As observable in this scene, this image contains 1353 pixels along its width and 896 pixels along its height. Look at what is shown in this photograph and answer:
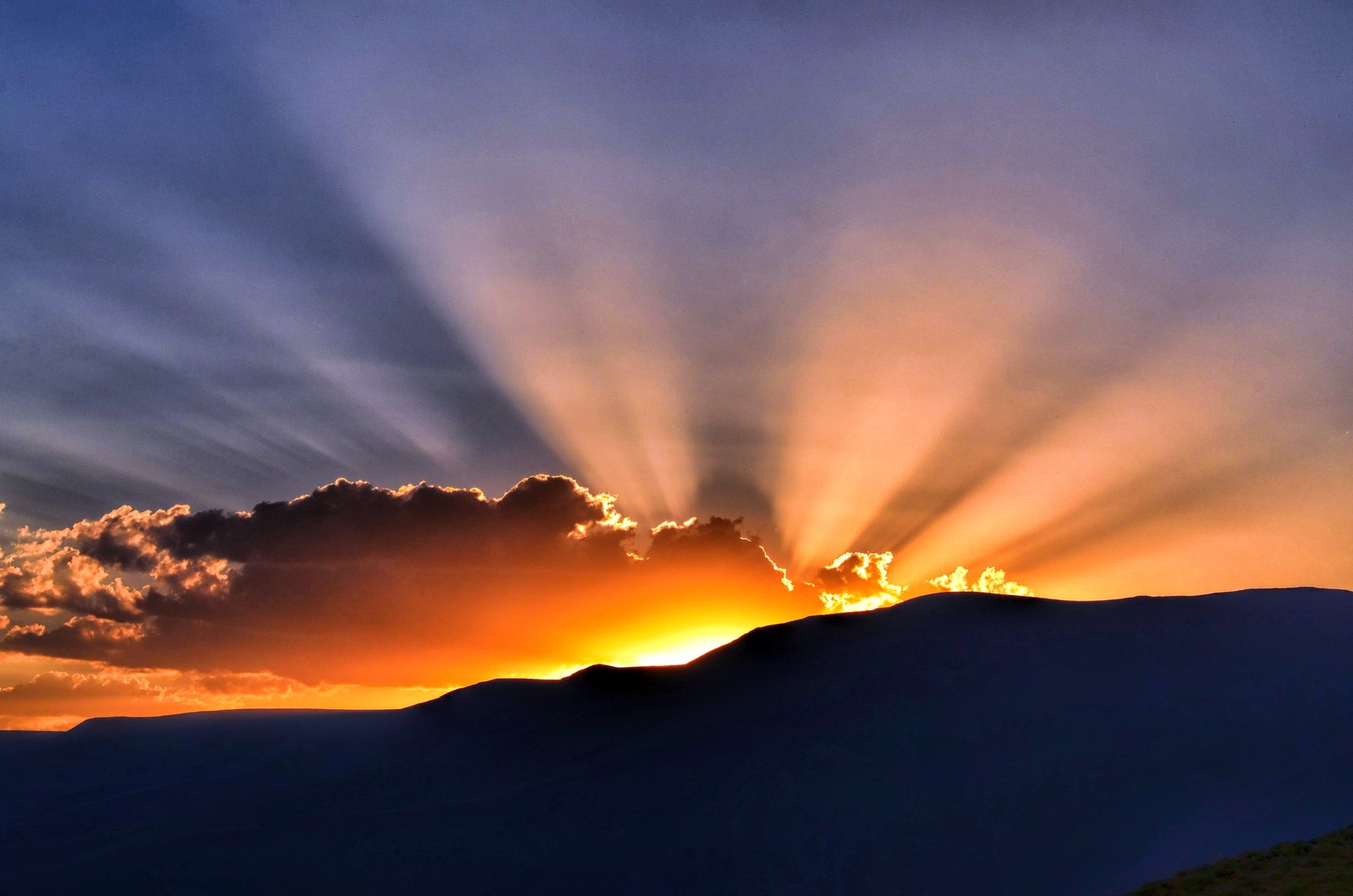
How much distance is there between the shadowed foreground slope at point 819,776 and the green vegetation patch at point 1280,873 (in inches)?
71.2

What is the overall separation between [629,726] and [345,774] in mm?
22491

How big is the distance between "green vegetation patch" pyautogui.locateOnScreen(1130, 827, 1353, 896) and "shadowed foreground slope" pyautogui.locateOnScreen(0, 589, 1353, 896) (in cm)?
181

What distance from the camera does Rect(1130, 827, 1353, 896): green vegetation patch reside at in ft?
96.3

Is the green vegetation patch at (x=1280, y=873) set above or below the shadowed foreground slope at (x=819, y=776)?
below

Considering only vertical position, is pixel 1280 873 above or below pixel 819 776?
below

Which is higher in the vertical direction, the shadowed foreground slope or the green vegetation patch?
the shadowed foreground slope

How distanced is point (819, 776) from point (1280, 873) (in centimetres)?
2692

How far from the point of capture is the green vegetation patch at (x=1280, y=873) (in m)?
29.3

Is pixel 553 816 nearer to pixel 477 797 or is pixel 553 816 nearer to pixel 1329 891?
pixel 477 797

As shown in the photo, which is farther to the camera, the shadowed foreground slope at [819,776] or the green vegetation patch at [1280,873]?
the shadowed foreground slope at [819,776]

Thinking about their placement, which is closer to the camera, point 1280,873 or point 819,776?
point 1280,873

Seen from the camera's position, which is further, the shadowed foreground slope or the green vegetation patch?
the shadowed foreground slope

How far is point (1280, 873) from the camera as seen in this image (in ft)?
102

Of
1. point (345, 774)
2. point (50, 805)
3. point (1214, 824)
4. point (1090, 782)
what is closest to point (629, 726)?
point (345, 774)
